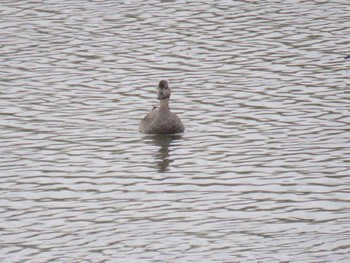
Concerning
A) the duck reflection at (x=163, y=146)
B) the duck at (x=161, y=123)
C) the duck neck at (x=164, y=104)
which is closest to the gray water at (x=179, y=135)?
the duck reflection at (x=163, y=146)

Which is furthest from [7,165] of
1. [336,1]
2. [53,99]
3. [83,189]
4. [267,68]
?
[336,1]

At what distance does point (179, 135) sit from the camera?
20000 mm

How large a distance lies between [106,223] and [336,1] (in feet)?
60.1

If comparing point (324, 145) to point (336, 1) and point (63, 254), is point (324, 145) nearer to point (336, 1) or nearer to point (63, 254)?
point (63, 254)

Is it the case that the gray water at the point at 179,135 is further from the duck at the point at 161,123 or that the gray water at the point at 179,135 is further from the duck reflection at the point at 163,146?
the duck at the point at 161,123

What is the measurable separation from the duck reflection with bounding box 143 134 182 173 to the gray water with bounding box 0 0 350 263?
0.04 metres

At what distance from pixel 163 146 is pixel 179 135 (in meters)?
0.62

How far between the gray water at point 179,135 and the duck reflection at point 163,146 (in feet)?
0.12

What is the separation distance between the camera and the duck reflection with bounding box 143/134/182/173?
58.4ft

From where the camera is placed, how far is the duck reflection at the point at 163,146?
58.4 feet

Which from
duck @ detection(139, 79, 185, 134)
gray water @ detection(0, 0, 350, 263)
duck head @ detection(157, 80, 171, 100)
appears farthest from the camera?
duck head @ detection(157, 80, 171, 100)

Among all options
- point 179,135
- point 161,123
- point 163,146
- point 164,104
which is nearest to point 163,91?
point 164,104

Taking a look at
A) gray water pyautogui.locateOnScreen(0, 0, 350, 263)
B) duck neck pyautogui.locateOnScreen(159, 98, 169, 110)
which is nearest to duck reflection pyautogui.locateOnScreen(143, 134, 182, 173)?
gray water pyautogui.locateOnScreen(0, 0, 350, 263)

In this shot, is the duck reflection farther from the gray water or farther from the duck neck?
the duck neck
